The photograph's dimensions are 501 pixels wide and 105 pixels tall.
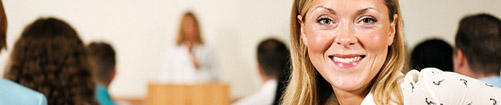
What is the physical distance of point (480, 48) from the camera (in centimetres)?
265

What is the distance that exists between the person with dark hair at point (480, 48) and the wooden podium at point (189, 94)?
311 centimetres

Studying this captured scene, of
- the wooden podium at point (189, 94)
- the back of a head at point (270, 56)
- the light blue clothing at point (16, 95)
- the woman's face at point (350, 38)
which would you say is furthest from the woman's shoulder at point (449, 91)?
the wooden podium at point (189, 94)

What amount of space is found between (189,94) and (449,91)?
14.5 ft

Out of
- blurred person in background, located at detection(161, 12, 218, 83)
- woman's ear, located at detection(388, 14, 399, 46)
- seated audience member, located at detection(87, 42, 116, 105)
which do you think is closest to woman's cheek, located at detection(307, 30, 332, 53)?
woman's ear, located at detection(388, 14, 399, 46)

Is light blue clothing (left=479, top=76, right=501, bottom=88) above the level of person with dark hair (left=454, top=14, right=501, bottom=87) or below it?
below

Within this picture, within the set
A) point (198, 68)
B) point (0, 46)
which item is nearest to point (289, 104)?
point (0, 46)

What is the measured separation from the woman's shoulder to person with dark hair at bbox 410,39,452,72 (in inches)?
55.5

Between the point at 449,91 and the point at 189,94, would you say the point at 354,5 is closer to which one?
the point at 449,91

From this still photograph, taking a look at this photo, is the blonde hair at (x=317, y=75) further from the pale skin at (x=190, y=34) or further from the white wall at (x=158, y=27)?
the white wall at (x=158, y=27)

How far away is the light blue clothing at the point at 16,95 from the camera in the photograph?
193 cm

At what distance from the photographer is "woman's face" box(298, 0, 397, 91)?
1.49 metres

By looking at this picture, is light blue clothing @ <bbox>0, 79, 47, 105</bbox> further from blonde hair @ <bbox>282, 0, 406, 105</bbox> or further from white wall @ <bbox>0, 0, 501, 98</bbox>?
white wall @ <bbox>0, 0, 501, 98</bbox>

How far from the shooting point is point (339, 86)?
154 centimetres

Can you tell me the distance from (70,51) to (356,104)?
3.82 ft
